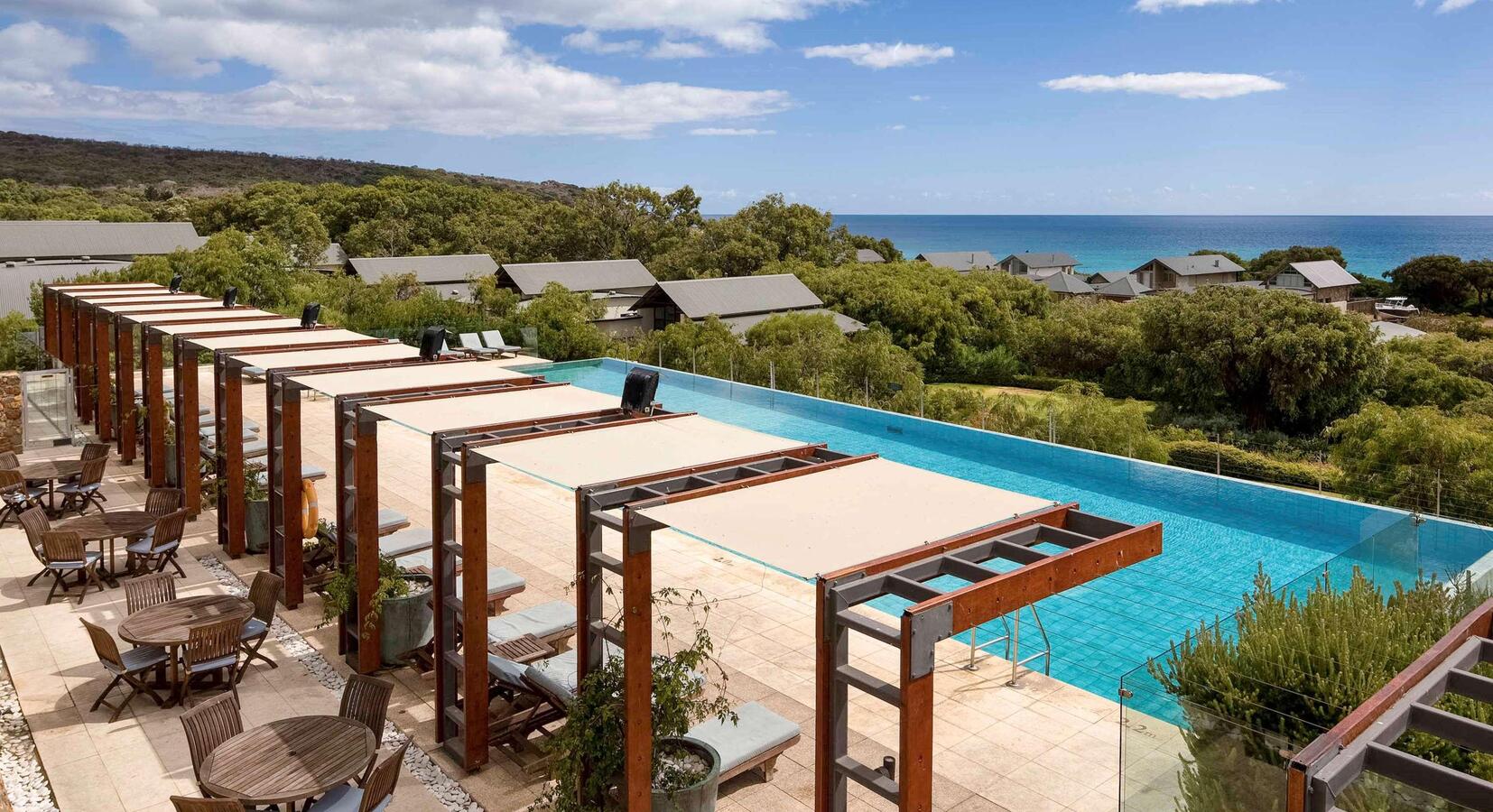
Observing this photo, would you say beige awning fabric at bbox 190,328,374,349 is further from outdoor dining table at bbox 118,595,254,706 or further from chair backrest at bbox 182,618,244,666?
chair backrest at bbox 182,618,244,666

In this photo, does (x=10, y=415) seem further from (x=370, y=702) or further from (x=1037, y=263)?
(x=1037, y=263)

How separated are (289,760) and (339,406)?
2.99 metres

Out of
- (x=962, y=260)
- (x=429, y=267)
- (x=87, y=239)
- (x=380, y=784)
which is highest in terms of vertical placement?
(x=962, y=260)

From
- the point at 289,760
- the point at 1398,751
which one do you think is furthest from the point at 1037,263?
the point at 1398,751

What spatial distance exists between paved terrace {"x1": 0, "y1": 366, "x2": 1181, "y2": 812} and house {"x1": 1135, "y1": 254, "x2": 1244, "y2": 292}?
74.3 meters

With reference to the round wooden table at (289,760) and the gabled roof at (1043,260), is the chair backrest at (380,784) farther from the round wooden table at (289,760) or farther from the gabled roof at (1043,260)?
the gabled roof at (1043,260)

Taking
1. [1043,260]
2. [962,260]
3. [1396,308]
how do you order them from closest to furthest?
[1396,308]
[962,260]
[1043,260]

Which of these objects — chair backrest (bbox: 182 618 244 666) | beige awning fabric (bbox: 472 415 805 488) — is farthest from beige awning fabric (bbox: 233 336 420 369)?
beige awning fabric (bbox: 472 415 805 488)

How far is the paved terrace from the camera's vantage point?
5719 millimetres

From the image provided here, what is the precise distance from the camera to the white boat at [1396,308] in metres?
57.8

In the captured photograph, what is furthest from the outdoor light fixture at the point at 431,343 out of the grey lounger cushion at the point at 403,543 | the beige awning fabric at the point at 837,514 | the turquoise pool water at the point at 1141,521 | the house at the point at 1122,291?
the house at the point at 1122,291

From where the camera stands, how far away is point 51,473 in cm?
1102

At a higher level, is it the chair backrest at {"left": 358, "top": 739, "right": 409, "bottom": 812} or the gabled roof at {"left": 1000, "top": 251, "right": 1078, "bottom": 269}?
the gabled roof at {"left": 1000, "top": 251, "right": 1078, "bottom": 269}

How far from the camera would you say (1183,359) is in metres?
32.4
